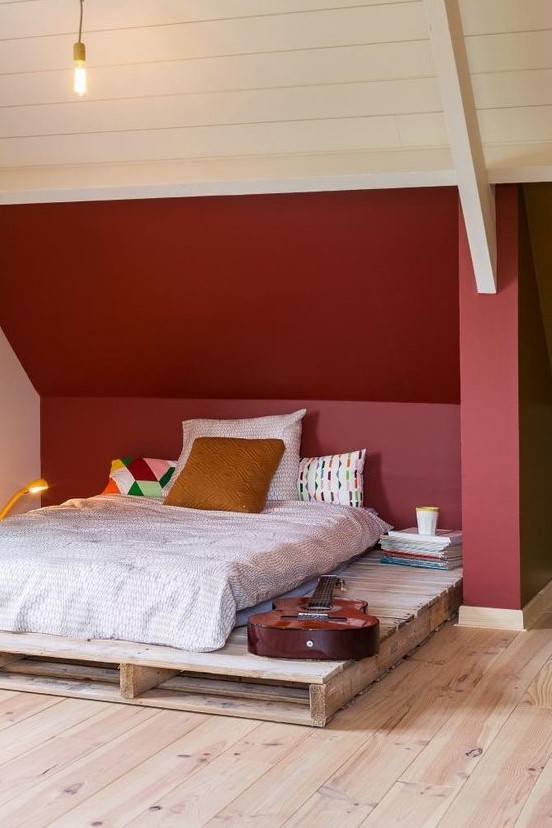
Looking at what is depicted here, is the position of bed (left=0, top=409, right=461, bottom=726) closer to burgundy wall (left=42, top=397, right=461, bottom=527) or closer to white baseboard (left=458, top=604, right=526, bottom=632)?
white baseboard (left=458, top=604, right=526, bottom=632)

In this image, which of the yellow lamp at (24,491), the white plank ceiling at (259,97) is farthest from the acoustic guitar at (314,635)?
the yellow lamp at (24,491)

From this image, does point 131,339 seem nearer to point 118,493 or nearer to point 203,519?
point 118,493

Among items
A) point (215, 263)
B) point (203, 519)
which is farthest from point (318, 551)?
point (215, 263)

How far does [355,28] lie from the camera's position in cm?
383

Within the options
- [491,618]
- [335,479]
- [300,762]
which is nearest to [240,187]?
[335,479]

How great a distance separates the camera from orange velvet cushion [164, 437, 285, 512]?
5316 mm

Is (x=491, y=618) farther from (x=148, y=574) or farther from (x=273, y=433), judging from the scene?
(x=148, y=574)

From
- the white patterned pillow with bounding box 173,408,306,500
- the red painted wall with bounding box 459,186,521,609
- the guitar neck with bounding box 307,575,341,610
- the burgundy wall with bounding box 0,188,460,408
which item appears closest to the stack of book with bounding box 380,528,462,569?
the red painted wall with bounding box 459,186,521,609

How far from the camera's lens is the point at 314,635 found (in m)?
3.53

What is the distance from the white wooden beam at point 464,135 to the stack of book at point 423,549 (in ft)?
4.15

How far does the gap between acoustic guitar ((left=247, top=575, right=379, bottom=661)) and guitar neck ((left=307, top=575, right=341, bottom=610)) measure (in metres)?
0.09

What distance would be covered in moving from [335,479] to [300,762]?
259cm

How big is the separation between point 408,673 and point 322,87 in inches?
89.7

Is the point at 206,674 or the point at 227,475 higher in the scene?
the point at 227,475
